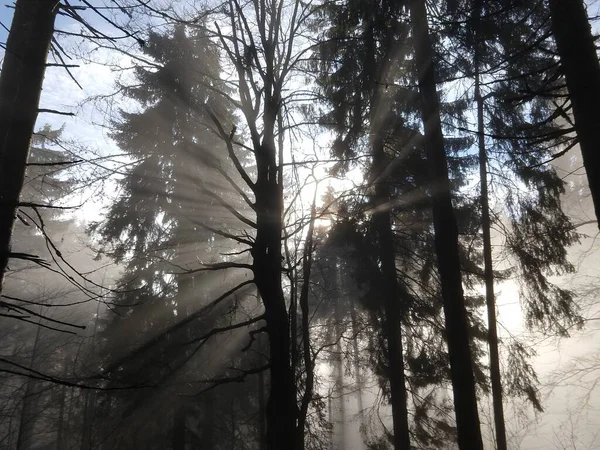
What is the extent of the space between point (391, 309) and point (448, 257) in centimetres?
392

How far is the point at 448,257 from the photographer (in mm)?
6125

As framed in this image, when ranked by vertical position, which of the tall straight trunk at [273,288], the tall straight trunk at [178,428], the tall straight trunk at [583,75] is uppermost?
the tall straight trunk at [583,75]

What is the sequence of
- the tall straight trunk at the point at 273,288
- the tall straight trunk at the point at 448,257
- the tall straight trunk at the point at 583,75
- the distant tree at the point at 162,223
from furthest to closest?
the distant tree at the point at 162,223 → the tall straight trunk at the point at 448,257 → the tall straight trunk at the point at 273,288 → the tall straight trunk at the point at 583,75

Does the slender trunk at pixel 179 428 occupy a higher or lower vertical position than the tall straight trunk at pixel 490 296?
lower

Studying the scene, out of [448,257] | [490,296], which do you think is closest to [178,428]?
[490,296]

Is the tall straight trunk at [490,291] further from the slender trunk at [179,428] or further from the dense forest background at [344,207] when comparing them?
the slender trunk at [179,428]

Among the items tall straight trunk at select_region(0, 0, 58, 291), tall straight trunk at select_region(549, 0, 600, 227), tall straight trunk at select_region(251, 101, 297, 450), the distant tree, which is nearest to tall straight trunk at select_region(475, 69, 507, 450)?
tall straight trunk at select_region(549, 0, 600, 227)

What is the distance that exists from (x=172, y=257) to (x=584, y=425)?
22.5 m

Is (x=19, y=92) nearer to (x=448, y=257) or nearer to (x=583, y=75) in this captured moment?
(x=583, y=75)

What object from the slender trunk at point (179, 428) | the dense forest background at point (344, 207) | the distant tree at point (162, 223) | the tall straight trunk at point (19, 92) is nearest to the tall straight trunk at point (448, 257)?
the dense forest background at point (344, 207)

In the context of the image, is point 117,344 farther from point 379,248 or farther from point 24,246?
point 24,246

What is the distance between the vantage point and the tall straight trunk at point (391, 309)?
919 cm

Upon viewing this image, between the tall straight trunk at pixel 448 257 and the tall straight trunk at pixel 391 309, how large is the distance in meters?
2.16

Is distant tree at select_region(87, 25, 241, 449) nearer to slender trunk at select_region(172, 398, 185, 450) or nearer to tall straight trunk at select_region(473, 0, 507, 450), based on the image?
slender trunk at select_region(172, 398, 185, 450)
